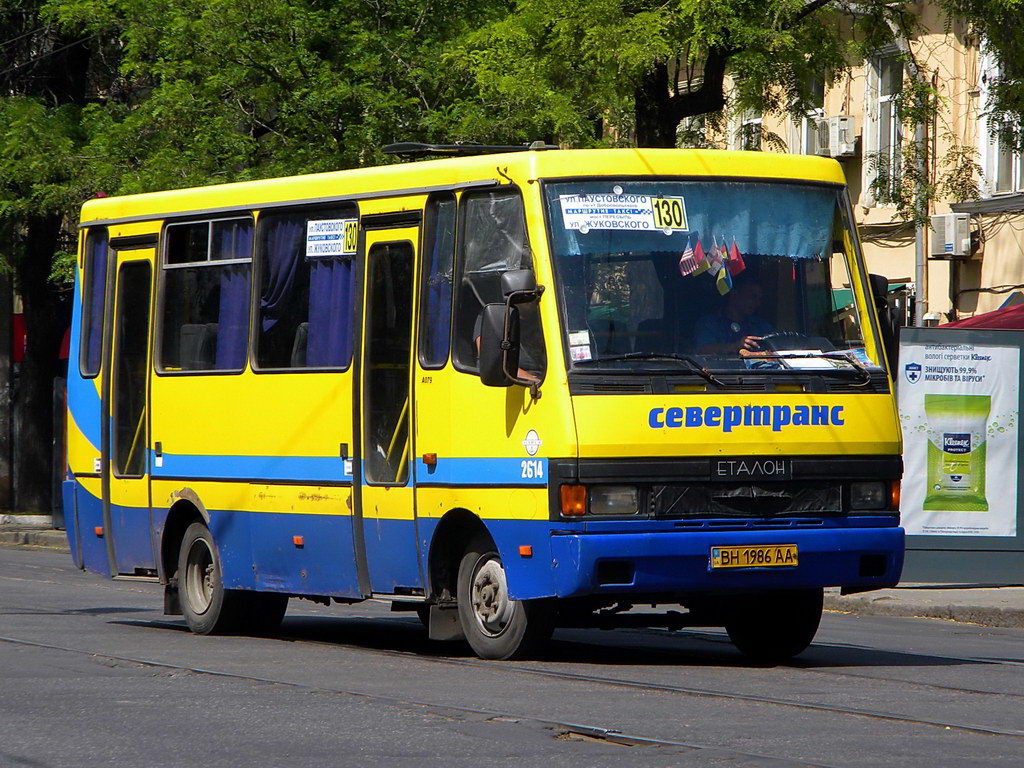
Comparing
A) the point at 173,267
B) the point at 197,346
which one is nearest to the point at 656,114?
the point at 173,267

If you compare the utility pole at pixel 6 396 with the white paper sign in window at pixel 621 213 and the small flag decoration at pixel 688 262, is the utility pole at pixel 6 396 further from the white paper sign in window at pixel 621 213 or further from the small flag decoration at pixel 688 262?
the small flag decoration at pixel 688 262

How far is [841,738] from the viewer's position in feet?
26.4

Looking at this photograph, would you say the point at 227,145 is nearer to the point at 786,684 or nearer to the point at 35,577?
the point at 35,577

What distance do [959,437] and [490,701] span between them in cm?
1037

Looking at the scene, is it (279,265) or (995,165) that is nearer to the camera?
(279,265)

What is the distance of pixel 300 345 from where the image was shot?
1284 cm

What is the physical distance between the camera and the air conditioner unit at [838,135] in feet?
102

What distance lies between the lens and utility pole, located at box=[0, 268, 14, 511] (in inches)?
1265

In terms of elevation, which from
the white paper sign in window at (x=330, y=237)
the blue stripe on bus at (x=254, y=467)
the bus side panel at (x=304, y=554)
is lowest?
the bus side panel at (x=304, y=554)

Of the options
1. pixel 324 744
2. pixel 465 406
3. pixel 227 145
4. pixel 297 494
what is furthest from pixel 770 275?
pixel 227 145

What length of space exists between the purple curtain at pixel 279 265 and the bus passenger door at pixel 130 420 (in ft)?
5.08

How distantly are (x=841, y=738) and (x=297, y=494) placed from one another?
545 centimetres

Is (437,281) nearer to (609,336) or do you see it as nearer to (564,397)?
(609,336)

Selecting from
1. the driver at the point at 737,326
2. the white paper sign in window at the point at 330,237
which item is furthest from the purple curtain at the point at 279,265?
the driver at the point at 737,326
